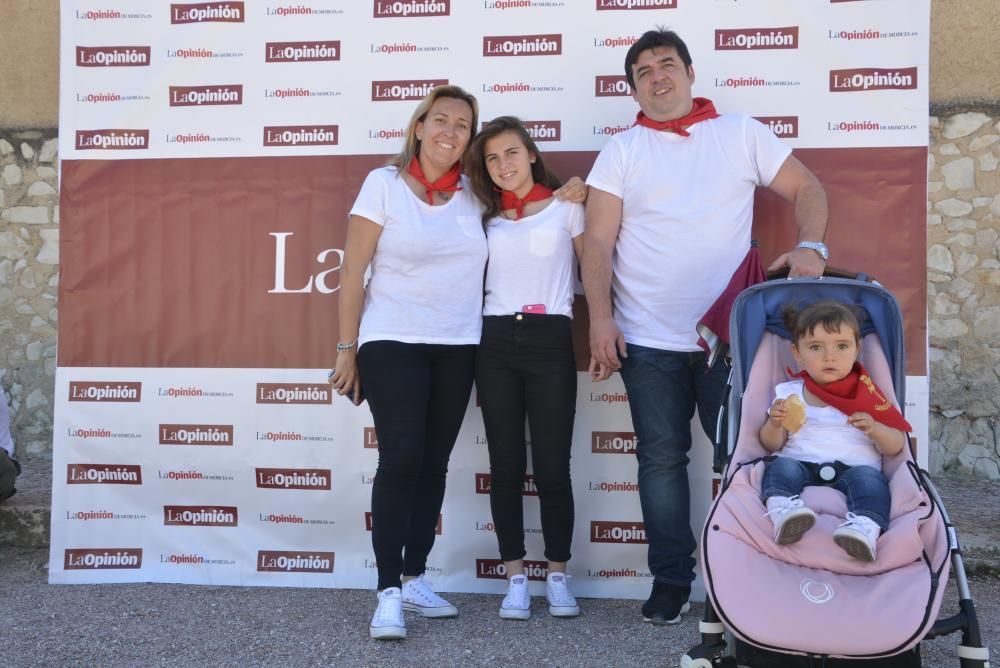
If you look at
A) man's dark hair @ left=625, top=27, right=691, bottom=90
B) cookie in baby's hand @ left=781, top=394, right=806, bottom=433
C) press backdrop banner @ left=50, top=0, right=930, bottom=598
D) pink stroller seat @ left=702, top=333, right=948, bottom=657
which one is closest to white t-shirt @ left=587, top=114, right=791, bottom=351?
man's dark hair @ left=625, top=27, right=691, bottom=90

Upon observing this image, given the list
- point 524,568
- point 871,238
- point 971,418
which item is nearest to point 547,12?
point 871,238

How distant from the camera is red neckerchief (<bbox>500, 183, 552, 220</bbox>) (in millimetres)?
3561

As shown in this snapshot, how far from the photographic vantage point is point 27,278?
606cm

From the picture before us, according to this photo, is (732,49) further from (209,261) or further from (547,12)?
(209,261)

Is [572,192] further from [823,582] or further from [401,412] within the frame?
[823,582]

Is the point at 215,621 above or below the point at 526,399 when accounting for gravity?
below

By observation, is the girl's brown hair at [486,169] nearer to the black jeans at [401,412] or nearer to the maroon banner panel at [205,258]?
the maroon banner panel at [205,258]

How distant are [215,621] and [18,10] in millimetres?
4508

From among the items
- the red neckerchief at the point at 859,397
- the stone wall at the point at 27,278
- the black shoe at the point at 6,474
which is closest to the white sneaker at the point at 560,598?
the red neckerchief at the point at 859,397

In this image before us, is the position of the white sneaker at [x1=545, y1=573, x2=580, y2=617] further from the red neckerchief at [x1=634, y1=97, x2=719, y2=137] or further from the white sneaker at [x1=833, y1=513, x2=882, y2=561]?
the red neckerchief at [x1=634, y1=97, x2=719, y2=137]

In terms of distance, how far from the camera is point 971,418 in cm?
534

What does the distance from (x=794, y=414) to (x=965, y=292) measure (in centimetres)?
299

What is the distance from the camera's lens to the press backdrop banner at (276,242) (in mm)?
3951

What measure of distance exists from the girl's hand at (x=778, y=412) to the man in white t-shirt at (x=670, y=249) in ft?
1.76
